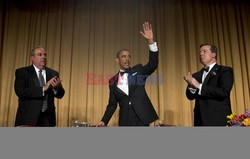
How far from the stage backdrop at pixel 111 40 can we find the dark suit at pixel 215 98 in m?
2.33

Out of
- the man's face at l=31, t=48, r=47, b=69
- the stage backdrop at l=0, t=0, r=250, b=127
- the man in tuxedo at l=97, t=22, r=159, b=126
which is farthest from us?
the stage backdrop at l=0, t=0, r=250, b=127

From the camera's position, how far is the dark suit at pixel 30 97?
120 inches

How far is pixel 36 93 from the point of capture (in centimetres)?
303

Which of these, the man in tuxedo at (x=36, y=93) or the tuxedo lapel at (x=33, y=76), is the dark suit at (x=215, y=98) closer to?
the man in tuxedo at (x=36, y=93)

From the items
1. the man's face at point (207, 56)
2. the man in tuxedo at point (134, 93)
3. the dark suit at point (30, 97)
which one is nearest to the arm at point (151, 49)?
the man in tuxedo at point (134, 93)

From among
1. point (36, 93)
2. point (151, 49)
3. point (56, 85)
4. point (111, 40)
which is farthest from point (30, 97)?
point (111, 40)

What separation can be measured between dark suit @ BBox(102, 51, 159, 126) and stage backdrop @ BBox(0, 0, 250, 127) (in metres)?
2.18

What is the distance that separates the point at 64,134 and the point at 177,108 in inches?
159

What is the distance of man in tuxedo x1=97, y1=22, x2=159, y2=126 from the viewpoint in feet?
9.71

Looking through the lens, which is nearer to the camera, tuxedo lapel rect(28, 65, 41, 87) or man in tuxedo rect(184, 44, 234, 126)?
man in tuxedo rect(184, 44, 234, 126)

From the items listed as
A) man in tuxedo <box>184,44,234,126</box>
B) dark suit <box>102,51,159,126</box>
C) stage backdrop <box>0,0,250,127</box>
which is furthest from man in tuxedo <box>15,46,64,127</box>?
stage backdrop <box>0,0,250,127</box>

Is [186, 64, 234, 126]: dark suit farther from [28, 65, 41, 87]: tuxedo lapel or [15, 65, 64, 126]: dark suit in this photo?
[28, 65, 41, 87]: tuxedo lapel

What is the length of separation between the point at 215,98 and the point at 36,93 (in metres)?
1.63

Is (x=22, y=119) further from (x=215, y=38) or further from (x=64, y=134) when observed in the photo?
(x=215, y=38)
